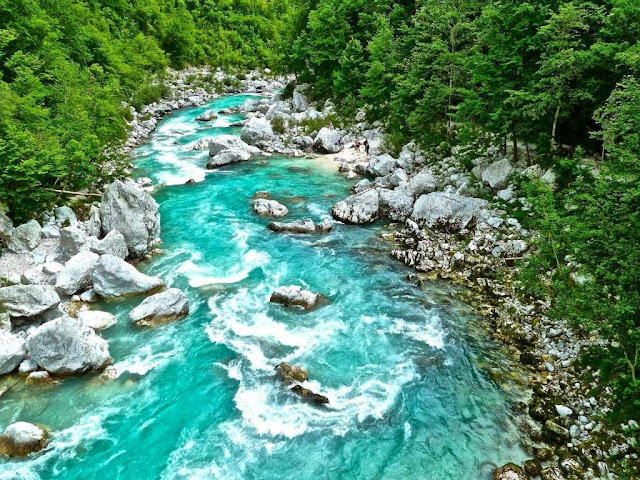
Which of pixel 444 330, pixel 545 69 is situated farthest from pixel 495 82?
pixel 444 330

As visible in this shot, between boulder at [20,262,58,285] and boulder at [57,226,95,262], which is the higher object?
boulder at [57,226,95,262]

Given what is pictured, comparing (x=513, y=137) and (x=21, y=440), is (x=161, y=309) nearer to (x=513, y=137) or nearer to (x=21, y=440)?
(x=21, y=440)

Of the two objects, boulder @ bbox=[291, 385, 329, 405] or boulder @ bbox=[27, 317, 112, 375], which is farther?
boulder @ bbox=[27, 317, 112, 375]

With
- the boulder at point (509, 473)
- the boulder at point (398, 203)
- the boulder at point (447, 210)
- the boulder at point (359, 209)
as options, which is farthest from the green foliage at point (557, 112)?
the boulder at point (359, 209)

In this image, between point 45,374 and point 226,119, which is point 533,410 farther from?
point 226,119

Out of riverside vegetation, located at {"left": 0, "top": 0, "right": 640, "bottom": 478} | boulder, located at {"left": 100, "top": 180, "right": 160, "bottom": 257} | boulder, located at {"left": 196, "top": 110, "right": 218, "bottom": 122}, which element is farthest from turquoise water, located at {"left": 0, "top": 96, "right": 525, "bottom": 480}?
boulder, located at {"left": 196, "top": 110, "right": 218, "bottom": 122}

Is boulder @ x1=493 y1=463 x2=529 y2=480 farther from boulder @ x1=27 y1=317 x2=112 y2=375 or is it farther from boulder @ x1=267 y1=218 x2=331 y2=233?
boulder @ x1=267 y1=218 x2=331 y2=233
